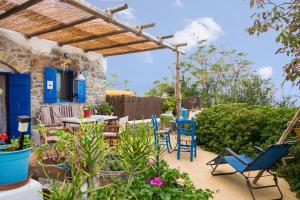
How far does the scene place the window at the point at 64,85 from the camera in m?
8.19

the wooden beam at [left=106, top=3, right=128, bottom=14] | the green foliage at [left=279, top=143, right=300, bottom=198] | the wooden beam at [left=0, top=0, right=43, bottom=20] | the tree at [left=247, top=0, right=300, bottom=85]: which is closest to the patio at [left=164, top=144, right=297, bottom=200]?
the green foliage at [left=279, top=143, right=300, bottom=198]

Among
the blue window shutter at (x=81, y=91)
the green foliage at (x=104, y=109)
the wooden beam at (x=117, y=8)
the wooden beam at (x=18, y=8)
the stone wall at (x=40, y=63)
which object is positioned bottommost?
the green foliage at (x=104, y=109)

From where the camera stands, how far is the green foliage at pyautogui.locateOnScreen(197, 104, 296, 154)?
531cm

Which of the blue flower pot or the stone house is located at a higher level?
the stone house

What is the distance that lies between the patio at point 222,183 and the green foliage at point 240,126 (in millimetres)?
882

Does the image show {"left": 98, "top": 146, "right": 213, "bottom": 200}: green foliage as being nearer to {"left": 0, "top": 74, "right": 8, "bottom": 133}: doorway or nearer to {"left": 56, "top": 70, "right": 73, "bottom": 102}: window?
{"left": 0, "top": 74, "right": 8, "bottom": 133}: doorway

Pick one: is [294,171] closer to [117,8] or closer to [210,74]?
[117,8]

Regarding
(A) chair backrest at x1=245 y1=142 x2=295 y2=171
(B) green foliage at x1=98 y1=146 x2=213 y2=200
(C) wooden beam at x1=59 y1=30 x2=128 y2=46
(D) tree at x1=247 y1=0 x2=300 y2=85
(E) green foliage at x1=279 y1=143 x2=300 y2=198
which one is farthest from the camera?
(C) wooden beam at x1=59 y1=30 x2=128 y2=46

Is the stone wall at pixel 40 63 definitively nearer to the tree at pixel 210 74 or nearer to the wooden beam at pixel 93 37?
the wooden beam at pixel 93 37

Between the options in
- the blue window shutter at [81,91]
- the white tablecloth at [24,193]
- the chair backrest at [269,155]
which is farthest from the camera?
the blue window shutter at [81,91]

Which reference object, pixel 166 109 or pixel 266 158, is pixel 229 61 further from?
pixel 266 158

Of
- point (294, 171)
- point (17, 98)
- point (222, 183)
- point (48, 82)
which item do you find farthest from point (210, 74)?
point (222, 183)

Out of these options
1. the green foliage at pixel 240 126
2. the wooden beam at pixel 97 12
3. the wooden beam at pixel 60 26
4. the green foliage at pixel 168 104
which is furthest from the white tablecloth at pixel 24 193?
the green foliage at pixel 168 104

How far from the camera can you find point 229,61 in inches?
616
